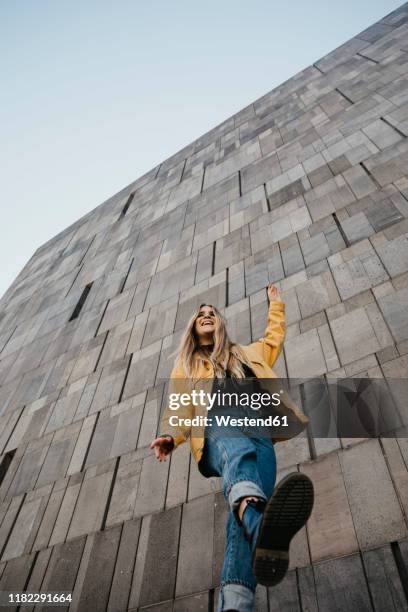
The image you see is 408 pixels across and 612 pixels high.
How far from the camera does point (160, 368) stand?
6.79 metres

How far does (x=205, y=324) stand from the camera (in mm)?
3752

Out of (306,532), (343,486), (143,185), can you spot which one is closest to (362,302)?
(343,486)

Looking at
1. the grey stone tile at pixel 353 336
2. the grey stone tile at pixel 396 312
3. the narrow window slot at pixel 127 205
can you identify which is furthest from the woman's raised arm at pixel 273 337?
the narrow window slot at pixel 127 205

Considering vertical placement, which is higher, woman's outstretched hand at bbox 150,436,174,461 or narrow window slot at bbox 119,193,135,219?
woman's outstretched hand at bbox 150,436,174,461

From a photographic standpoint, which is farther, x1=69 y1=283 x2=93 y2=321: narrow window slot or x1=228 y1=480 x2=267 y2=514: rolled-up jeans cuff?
x1=69 y1=283 x2=93 y2=321: narrow window slot

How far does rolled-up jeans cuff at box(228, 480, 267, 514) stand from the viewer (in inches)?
84.6

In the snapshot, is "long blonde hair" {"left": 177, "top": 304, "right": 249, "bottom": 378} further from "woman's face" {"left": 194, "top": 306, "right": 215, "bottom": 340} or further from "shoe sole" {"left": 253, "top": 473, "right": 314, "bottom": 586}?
"shoe sole" {"left": 253, "top": 473, "right": 314, "bottom": 586}

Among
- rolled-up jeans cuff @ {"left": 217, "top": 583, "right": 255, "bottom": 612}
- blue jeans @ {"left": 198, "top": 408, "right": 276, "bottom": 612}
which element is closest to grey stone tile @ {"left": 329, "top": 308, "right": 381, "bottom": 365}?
blue jeans @ {"left": 198, "top": 408, "right": 276, "bottom": 612}

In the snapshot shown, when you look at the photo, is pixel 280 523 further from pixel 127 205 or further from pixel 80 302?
pixel 127 205

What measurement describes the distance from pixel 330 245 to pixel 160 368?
3.54 meters

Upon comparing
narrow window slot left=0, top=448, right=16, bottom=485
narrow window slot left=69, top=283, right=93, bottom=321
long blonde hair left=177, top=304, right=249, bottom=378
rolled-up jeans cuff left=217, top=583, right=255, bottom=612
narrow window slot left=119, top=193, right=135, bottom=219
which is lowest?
narrow window slot left=0, top=448, right=16, bottom=485

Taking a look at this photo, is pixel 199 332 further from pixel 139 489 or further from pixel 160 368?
pixel 160 368

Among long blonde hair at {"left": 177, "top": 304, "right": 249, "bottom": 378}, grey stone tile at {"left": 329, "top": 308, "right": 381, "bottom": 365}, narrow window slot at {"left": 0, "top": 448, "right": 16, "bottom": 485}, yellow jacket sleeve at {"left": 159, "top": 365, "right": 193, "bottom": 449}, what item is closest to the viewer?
yellow jacket sleeve at {"left": 159, "top": 365, "right": 193, "bottom": 449}

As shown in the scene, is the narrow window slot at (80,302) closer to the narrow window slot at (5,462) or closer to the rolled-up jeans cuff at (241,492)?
the narrow window slot at (5,462)
